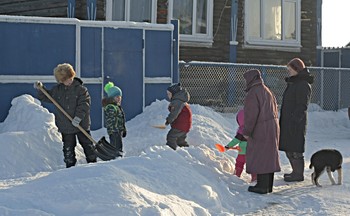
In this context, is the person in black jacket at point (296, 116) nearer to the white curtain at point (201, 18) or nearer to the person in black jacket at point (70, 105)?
the person in black jacket at point (70, 105)

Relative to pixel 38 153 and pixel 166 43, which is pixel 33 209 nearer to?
pixel 38 153

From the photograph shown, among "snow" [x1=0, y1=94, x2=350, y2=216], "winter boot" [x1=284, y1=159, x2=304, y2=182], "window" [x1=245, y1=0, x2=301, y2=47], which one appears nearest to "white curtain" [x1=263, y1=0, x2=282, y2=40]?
"window" [x1=245, y1=0, x2=301, y2=47]

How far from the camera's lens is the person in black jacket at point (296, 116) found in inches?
328

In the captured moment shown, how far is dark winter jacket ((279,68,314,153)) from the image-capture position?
8336 millimetres

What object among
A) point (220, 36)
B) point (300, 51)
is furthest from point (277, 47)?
point (220, 36)

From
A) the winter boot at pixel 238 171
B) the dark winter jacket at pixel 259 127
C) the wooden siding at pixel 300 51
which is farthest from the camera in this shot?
the wooden siding at pixel 300 51

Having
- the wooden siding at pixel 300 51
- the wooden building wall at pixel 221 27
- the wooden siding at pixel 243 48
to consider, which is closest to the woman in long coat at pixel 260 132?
the wooden building wall at pixel 221 27

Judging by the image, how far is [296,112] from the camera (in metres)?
8.37

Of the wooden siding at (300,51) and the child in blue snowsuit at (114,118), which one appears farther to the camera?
the wooden siding at (300,51)

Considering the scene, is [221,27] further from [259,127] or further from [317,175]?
[259,127]

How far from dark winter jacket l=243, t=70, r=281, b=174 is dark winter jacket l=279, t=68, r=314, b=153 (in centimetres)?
89

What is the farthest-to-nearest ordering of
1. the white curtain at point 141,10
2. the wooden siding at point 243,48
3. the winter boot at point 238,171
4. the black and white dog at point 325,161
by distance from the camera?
the wooden siding at point 243,48, the white curtain at point 141,10, the winter boot at point 238,171, the black and white dog at point 325,161

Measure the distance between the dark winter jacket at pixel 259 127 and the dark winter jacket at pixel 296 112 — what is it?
2.92 feet

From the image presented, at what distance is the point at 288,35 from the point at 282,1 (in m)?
1.04
